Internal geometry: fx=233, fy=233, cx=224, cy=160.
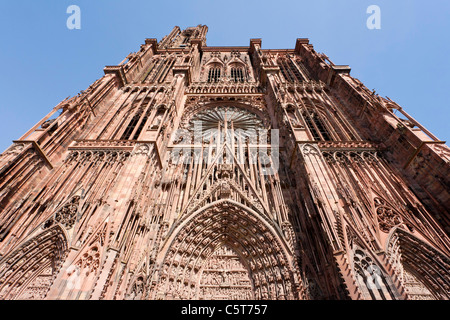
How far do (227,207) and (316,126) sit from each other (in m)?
7.25

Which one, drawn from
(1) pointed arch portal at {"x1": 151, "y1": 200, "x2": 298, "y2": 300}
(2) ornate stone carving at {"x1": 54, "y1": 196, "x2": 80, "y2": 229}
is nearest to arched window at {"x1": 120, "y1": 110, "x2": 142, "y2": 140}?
(2) ornate stone carving at {"x1": 54, "y1": 196, "x2": 80, "y2": 229}

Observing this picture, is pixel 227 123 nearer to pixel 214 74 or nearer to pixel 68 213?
pixel 214 74

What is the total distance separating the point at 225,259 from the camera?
934 centimetres

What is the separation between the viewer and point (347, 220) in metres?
7.26

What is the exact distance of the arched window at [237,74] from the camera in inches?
843

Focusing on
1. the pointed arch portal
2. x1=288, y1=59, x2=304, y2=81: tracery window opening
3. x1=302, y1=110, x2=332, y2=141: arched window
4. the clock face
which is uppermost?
x1=288, y1=59, x2=304, y2=81: tracery window opening

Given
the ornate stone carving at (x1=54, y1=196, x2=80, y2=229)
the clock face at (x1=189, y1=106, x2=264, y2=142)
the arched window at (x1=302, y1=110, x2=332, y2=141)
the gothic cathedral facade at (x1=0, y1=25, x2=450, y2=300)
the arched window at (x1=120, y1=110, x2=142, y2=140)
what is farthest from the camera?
the clock face at (x1=189, y1=106, x2=264, y2=142)

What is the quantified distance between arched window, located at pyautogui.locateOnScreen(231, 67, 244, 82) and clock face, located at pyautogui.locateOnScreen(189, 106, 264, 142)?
5.40m

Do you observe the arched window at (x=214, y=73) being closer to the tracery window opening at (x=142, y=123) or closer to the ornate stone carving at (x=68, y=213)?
the tracery window opening at (x=142, y=123)

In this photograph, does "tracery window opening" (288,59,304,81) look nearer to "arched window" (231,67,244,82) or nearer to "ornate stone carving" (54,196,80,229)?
"arched window" (231,67,244,82)

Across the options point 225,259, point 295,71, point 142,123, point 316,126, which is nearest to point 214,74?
point 295,71

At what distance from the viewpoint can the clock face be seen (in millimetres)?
15094

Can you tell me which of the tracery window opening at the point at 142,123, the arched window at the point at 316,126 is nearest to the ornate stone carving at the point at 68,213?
the tracery window opening at the point at 142,123
